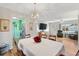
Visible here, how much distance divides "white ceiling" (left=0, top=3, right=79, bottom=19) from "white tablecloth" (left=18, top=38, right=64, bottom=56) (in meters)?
0.43

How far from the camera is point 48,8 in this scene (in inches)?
78.7

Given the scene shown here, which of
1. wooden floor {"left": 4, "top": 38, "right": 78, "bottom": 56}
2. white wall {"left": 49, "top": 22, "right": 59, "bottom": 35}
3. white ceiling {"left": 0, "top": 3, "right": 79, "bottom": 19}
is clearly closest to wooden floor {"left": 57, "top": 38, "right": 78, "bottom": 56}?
wooden floor {"left": 4, "top": 38, "right": 78, "bottom": 56}

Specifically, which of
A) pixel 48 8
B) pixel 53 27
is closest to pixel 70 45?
pixel 53 27

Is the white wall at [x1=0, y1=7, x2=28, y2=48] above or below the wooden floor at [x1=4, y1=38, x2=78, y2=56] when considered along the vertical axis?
above

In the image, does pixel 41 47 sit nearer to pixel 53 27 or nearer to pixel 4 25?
pixel 53 27

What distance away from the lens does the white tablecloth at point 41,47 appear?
1991mm

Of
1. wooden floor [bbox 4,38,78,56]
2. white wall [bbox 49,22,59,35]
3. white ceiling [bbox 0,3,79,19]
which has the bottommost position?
wooden floor [bbox 4,38,78,56]

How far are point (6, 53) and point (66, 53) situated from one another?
1.00 m

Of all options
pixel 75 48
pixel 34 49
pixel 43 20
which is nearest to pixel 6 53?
pixel 34 49

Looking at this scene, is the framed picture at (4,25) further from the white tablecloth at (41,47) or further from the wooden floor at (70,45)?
the wooden floor at (70,45)

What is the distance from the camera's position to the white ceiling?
1.98 metres

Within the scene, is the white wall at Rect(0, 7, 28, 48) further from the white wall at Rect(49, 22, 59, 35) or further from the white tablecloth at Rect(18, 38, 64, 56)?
the white wall at Rect(49, 22, 59, 35)

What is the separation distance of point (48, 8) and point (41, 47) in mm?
653

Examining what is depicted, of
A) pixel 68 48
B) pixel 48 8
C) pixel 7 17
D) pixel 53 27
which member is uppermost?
pixel 48 8
